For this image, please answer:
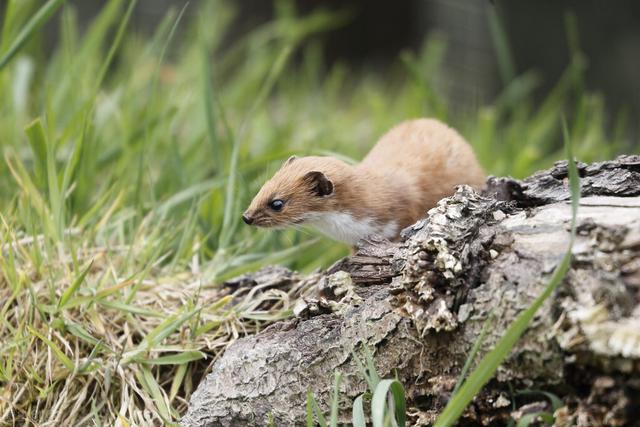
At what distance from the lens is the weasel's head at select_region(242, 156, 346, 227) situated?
3043mm

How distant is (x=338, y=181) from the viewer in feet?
10.3

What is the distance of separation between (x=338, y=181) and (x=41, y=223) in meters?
1.10

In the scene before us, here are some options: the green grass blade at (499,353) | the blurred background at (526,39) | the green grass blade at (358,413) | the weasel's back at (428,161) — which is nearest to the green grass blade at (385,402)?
the green grass blade at (358,413)

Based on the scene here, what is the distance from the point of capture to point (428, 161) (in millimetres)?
3297

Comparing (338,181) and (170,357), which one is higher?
(338,181)

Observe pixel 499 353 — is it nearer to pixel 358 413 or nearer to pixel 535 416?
pixel 535 416

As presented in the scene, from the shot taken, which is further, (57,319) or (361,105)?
(361,105)

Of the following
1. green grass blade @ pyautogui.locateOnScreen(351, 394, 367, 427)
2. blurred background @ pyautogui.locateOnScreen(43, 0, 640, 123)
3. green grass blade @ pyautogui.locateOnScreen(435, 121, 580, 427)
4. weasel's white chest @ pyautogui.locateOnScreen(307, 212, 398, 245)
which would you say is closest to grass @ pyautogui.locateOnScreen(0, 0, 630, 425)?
weasel's white chest @ pyautogui.locateOnScreen(307, 212, 398, 245)

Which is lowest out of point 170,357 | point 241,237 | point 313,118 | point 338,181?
point 170,357

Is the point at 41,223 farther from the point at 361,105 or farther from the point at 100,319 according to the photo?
the point at 361,105

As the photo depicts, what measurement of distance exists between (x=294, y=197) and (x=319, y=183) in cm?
11

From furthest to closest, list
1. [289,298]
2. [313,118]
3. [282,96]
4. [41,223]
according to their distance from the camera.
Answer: [282,96] → [313,118] → [41,223] → [289,298]

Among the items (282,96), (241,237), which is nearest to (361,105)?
(282,96)

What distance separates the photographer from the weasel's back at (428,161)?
3246mm
